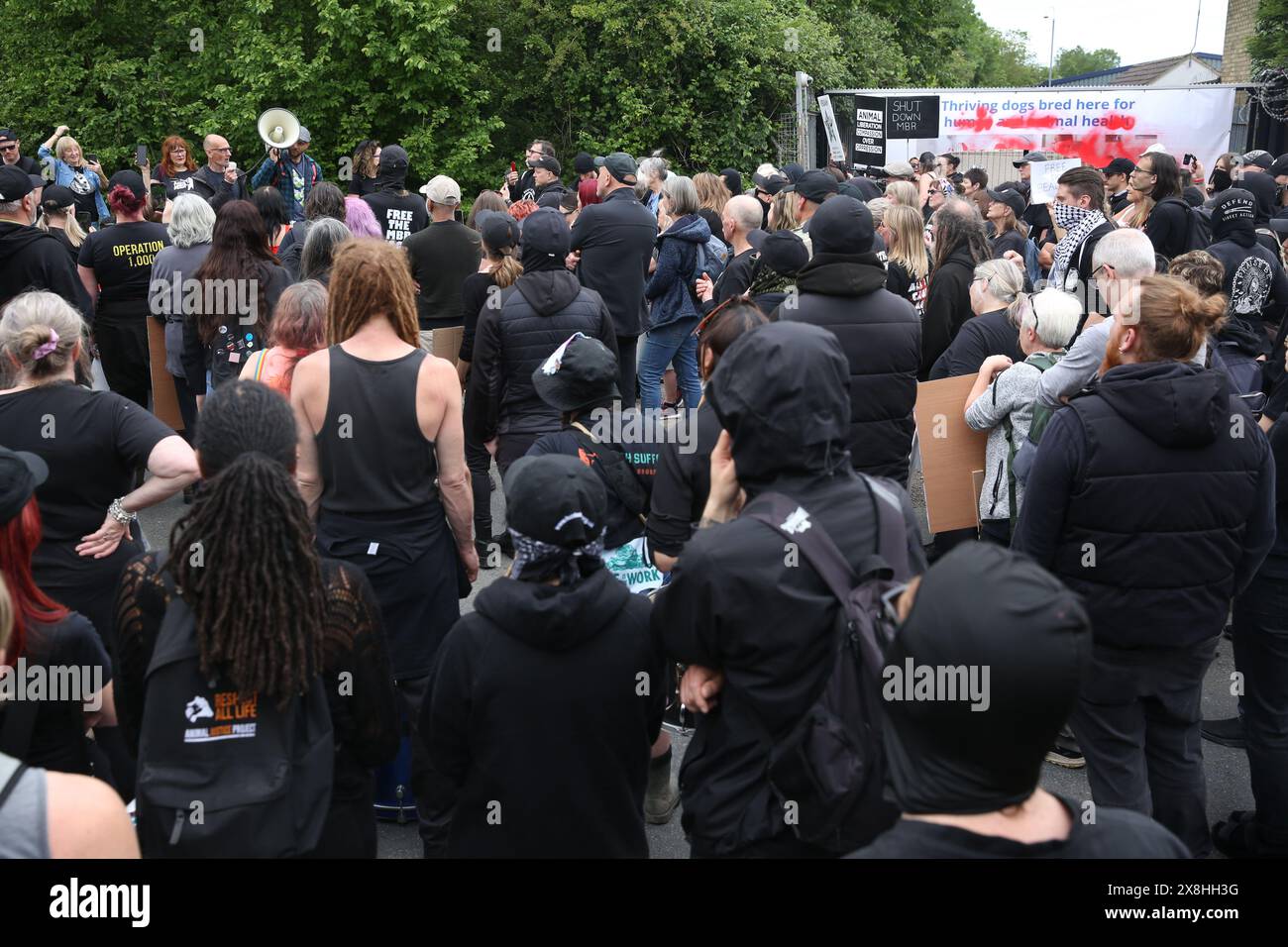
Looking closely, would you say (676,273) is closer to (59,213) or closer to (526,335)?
(526,335)

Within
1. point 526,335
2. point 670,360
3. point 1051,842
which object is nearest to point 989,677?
point 1051,842

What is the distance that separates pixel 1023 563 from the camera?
1.73 meters

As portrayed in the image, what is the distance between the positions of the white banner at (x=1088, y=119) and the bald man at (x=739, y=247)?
12428mm

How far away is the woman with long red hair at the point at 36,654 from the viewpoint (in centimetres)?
278

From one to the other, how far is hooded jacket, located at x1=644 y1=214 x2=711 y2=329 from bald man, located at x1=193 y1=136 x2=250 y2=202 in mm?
4192

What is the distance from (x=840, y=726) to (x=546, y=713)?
67cm

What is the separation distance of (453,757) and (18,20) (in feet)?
70.5

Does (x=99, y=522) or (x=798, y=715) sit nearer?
(x=798, y=715)

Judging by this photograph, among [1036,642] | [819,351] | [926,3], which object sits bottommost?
[1036,642]

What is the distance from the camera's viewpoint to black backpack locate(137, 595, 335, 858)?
238 centimetres

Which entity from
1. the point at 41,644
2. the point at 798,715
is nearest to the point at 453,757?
the point at 798,715

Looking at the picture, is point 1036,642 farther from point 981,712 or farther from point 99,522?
point 99,522

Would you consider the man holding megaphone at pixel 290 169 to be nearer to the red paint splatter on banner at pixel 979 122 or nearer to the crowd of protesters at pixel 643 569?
the crowd of protesters at pixel 643 569

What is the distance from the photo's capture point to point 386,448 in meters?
3.84
